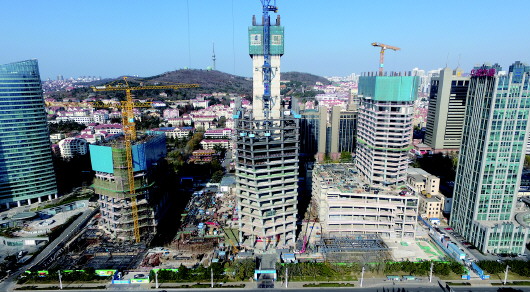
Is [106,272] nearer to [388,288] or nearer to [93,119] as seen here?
[388,288]

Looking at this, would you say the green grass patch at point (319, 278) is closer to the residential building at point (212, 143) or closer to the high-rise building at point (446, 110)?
the high-rise building at point (446, 110)

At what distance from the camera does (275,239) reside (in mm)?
61250

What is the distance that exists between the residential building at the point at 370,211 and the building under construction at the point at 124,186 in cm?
3526

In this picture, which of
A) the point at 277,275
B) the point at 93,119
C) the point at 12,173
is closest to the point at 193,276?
the point at 277,275

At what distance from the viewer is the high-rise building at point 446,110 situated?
4316 inches

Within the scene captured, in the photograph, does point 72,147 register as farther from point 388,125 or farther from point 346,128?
point 388,125

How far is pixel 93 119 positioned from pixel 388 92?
163911 mm

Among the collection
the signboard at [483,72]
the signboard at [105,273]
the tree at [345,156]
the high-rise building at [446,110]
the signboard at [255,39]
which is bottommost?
the signboard at [105,273]

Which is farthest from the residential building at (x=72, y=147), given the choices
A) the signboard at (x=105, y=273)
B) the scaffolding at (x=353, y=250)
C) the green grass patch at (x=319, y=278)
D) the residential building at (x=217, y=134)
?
the green grass patch at (x=319, y=278)

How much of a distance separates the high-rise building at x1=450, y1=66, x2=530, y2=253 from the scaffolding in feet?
62.1

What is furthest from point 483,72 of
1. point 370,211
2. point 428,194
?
point 370,211

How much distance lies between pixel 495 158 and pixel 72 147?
129238 millimetres

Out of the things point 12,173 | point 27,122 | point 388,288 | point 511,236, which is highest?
point 27,122

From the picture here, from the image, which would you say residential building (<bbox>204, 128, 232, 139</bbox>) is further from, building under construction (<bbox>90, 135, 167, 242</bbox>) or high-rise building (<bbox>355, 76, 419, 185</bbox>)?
high-rise building (<bbox>355, 76, 419, 185</bbox>)
